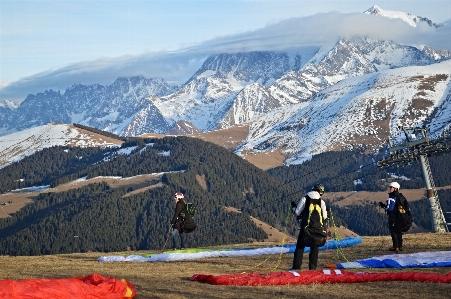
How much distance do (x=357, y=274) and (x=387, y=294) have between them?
2.89 m

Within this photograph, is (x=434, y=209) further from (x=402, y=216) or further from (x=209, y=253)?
(x=209, y=253)

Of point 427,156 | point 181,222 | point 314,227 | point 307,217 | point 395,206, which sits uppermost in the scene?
point 307,217

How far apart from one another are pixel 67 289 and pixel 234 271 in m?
10.5

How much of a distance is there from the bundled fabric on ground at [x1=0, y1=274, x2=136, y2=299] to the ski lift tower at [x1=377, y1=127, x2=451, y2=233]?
42927mm

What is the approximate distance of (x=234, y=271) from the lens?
26.2 m

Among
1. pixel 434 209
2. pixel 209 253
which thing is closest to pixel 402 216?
pixel 209 253

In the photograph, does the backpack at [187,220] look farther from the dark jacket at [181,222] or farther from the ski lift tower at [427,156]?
the ski lift tower at [427,156]

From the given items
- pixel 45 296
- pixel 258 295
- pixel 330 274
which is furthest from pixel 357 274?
pixel 45 296

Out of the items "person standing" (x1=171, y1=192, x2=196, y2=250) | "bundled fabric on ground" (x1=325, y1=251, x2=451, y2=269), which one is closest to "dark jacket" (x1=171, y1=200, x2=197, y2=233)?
"person standing" (x1=171, y1=192, x2=196, y2=250)

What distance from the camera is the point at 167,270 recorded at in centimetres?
2692

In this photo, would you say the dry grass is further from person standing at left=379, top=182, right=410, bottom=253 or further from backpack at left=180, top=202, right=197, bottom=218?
backpack at left=180, top=202, right=197, bottom=218

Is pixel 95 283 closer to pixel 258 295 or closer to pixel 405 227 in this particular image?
pixel 258 295

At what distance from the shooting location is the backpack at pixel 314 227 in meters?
25.0

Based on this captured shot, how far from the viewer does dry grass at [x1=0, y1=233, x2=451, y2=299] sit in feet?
61.6
